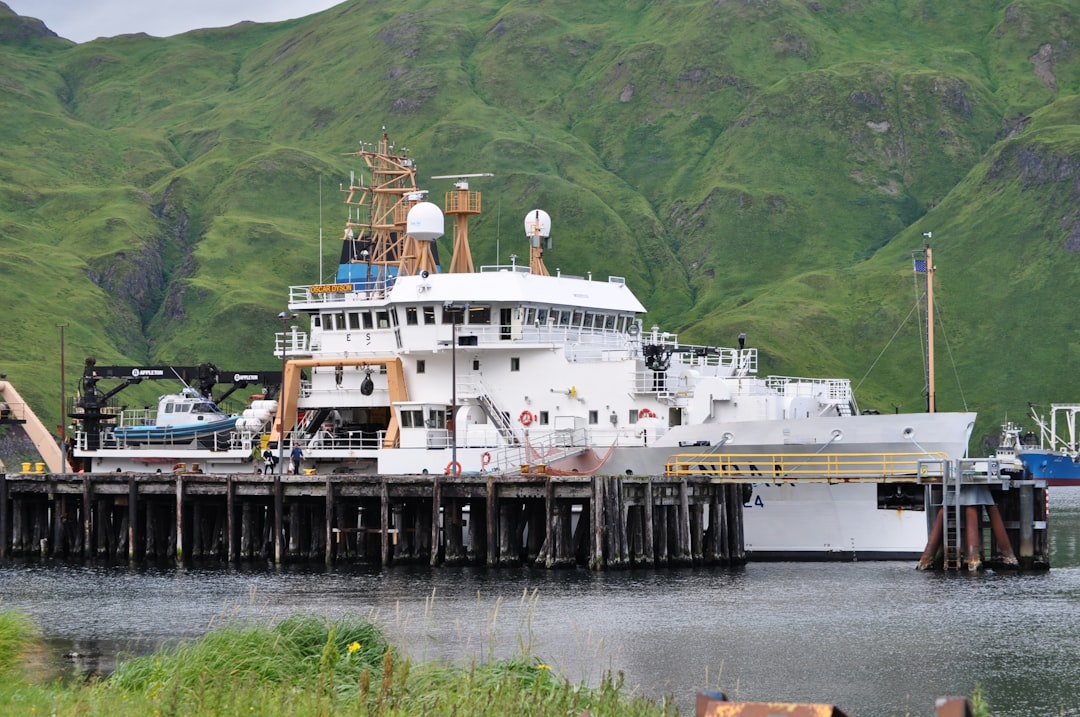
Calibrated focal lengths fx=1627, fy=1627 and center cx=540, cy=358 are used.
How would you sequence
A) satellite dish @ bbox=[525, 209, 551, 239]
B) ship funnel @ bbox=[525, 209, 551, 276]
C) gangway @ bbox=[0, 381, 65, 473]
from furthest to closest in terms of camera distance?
1. gangway @ bbox=[0, 381, 65, 473]
2. satellite dish @ bbox=[525, 209, 551, 239]
3. ship funnel @ bbox=[525, 209, 551, 276]

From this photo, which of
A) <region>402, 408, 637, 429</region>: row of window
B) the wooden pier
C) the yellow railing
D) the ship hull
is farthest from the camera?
<region>402, 408, 637, 429</region>: row of window

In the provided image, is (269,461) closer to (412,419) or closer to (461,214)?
(412,419)

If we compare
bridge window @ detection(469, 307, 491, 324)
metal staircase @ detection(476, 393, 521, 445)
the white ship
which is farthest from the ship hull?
bridge window @ detection(469, 307, 491, 324)

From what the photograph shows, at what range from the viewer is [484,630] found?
129 feet

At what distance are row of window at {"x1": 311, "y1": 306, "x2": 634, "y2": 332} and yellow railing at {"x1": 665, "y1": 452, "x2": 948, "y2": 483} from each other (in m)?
8.03

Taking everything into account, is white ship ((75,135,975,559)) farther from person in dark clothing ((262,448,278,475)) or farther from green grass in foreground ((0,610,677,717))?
green grass in foreground ((0,610,677,717))

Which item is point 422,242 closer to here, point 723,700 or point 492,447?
point 492,447

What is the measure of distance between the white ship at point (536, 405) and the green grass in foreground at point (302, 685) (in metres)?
26.4

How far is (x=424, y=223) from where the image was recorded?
64062mm

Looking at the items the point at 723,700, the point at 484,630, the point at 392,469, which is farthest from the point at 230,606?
the point at 723,700

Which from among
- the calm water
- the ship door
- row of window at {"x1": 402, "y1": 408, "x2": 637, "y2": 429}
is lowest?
the calm water

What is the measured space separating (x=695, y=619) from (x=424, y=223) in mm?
26696

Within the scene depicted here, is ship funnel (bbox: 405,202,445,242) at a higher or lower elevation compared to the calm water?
higher

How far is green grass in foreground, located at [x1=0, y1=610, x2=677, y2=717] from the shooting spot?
838 inches
